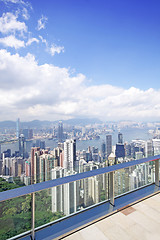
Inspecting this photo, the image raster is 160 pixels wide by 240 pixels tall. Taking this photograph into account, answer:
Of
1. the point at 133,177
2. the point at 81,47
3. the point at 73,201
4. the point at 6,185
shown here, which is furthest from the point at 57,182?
the point at 81,47

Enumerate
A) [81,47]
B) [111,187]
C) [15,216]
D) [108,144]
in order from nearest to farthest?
[15,216] → [111,187] → [81,47] → [108,144]

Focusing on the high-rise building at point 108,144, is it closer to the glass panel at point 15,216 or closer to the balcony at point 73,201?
the balcony at point 73,201

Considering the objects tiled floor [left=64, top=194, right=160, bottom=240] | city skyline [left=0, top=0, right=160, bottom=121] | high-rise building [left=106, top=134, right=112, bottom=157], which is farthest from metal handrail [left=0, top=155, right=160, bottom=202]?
city skyline [left=0, top=0, right=160, bottom=121]

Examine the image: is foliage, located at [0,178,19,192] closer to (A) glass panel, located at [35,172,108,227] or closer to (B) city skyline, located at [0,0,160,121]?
(A) glass panel, located at [35,172,108,227]

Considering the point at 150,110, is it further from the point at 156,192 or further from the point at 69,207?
the point at 69,207

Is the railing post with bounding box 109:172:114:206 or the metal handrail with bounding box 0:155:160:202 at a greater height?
the metal handrail with bounding box 0:155:160:202

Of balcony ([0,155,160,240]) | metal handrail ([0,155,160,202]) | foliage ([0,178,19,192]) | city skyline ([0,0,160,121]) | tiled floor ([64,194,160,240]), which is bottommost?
tiled floor ([64,194,160,240])

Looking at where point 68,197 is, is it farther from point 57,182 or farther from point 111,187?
point 111,187
